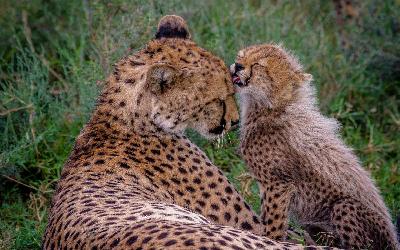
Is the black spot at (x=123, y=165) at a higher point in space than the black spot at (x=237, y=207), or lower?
higher

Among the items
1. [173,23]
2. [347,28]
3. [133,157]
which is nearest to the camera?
[133,157]

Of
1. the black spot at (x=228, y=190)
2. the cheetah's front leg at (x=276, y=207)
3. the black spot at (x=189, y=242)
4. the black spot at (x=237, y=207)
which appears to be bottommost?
the cheetah's front leg at (x=276, y=207)

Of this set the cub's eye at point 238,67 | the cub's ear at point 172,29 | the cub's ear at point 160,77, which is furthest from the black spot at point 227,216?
the cub's ear at point 172,29

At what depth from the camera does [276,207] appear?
3.88 meters

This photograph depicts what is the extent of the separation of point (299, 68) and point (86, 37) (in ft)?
6.98

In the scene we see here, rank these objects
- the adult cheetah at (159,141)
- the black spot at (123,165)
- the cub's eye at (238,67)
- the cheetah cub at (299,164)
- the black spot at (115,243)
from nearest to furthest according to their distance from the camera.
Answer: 1. the black spot at (115,243)
2. the adult cheetah at (159,141)
3. the black spot at (123,165)
4. the cheetah cub at (299,164)
5. the cub's eye at (238,67)

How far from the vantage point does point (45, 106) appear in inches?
203

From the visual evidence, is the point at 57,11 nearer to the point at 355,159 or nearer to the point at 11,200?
the point at 11,200

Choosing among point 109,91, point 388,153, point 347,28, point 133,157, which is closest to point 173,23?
point 109,91

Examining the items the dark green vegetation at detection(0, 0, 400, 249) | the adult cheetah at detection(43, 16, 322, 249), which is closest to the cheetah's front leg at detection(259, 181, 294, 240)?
the adult cheetah at detection(43, 16, 322, 249)

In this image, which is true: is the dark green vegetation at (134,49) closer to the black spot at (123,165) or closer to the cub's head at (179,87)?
the cub's head at (179,87)

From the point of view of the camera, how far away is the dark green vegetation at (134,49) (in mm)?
4828

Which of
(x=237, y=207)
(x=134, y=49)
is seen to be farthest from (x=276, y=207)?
(x=134, y=49)

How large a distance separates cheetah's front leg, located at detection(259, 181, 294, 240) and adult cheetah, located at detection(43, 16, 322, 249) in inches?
7.9
